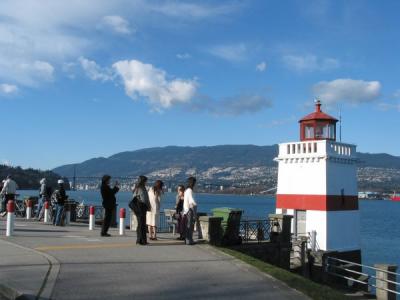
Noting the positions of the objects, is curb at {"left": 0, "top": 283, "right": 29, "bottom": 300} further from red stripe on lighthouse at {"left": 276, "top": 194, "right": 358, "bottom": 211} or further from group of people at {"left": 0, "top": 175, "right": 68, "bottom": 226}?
red stripe on lighthouse at {"left": 276, "top": 194, "right": 358, "bottom": 211}

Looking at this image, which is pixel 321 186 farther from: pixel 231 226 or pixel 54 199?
pixel 54 199

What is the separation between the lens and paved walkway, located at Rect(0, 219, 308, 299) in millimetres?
8905

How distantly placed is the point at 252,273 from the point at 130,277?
2798 millimetres

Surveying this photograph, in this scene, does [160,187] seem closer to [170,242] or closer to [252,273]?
[170,242]

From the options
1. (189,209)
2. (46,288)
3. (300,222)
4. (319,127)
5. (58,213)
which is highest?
(319,127)

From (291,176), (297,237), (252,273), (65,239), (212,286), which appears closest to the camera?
(212,286)

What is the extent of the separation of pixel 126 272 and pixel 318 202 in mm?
17318

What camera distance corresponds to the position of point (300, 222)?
27234 mm

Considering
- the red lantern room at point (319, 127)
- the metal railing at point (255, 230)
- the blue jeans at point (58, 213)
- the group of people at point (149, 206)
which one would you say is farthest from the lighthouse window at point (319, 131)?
the blue jeans at point (58, 213)

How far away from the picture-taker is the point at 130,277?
1007 cm

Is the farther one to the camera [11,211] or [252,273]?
[11,211]

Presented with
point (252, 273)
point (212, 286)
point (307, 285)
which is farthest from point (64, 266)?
point (307, 285)

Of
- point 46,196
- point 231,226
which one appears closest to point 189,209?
point 231,226

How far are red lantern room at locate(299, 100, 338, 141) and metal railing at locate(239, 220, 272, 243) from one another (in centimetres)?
859
